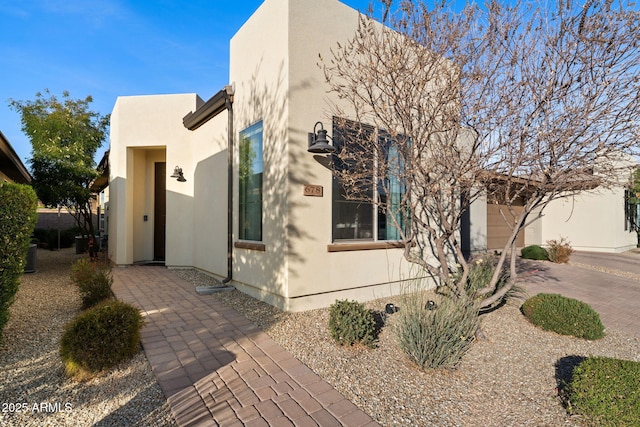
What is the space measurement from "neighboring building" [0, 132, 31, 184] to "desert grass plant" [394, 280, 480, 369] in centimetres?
916

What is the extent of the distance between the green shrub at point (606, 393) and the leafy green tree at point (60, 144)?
37.7ft

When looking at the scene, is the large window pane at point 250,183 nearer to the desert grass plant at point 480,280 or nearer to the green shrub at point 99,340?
the green shrub at point 99,340

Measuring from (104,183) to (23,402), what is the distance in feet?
48.1

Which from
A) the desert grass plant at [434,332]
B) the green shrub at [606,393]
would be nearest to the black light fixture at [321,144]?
the desert grass plant at [434,332]

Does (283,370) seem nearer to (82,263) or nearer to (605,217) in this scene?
(82,263)

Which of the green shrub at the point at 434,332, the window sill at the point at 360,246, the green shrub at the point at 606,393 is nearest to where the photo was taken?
the green shrub at the point at 606,393

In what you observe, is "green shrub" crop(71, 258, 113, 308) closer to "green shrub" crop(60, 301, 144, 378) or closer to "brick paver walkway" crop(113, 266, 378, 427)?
"brick paver walkway" crop(113, 266, 378, 427)

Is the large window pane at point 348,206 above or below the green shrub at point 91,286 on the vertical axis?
above

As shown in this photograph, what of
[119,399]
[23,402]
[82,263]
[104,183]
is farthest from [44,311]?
[104,183]

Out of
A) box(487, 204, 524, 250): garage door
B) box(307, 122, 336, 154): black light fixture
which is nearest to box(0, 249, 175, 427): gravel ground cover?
box(307, 122, 336, 154): black light fixture

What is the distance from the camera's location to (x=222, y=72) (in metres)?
7.85

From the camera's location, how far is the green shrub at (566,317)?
13.9ft

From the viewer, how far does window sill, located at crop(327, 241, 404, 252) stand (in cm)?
535

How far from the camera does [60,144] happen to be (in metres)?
9.36
